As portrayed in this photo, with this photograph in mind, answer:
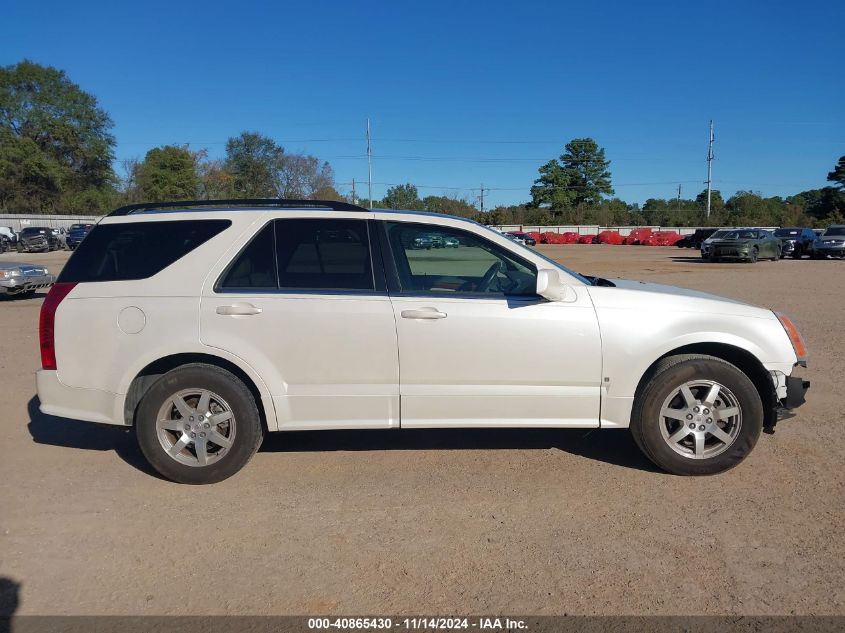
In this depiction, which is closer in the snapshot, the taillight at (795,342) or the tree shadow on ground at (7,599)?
the tree shadow on ground at (7,599)

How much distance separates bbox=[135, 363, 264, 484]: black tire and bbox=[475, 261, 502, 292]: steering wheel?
1.79m

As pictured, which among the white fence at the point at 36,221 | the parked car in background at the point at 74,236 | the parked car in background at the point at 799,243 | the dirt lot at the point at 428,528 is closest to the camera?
the dirt lot at the point at 428,528

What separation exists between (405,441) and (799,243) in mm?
33461

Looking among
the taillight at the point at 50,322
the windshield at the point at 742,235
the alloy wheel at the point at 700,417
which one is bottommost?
the alloy wheel at the point at 700,417

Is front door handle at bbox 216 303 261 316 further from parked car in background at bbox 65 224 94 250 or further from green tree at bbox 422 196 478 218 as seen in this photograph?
green tree at bbox 422 196 478 218

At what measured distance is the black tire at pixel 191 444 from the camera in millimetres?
4199

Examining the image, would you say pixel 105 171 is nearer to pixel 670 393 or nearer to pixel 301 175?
pixel 301 175

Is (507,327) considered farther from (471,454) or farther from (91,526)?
(91,526)

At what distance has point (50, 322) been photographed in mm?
4266

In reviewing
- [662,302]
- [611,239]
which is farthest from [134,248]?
[611,239]

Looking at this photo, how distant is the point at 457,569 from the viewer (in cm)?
327

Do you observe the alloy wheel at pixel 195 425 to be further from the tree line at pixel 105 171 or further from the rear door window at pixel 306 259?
the tree line at pixel 105 171

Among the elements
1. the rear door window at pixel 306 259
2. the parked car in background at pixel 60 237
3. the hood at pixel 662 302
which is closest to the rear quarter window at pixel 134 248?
the rear door window at pixel 306 259

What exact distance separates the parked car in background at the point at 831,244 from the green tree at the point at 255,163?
5335cm
